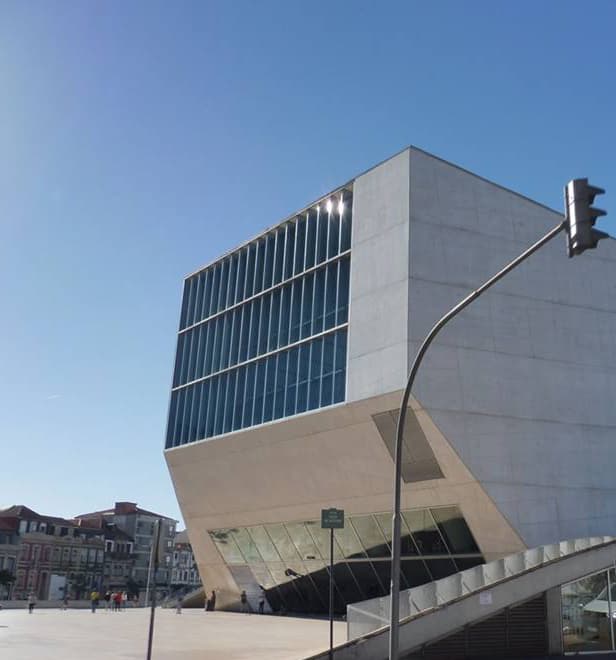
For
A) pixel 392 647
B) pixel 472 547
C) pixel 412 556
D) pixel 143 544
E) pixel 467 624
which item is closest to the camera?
pixel 392 647

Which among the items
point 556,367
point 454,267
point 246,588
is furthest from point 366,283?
point 246,588

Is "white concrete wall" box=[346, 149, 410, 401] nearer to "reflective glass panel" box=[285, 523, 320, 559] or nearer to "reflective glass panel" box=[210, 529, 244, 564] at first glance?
"reflective glass panel" box=[285, 523, 320, 559]

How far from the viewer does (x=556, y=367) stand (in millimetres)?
30844

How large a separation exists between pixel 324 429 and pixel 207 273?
1690 centimetres

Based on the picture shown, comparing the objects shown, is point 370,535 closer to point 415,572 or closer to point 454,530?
point 415,572

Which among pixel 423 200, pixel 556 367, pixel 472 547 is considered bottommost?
pixel 472 547

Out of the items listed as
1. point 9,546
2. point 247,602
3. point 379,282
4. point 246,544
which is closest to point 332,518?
point 379,282

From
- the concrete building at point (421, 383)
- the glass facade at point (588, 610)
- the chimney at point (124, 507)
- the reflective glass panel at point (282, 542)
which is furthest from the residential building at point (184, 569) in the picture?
the glass facade at point (588, 610)

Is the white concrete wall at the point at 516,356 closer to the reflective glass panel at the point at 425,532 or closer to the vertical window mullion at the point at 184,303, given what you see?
the reflective glass panel at the point at 425,532

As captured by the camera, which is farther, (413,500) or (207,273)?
(207,273)

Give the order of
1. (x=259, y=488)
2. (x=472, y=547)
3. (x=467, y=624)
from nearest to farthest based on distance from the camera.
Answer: (x=467, y=624) → (x=472, y=547) → (x=259, y=488)

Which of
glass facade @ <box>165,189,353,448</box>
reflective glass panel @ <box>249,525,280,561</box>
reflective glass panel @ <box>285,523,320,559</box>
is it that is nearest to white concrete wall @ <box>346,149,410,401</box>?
glass facade @ <box>165,189,353,448</box>

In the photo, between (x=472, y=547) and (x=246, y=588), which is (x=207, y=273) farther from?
(x=472, y=547)

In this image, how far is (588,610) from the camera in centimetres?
2317
